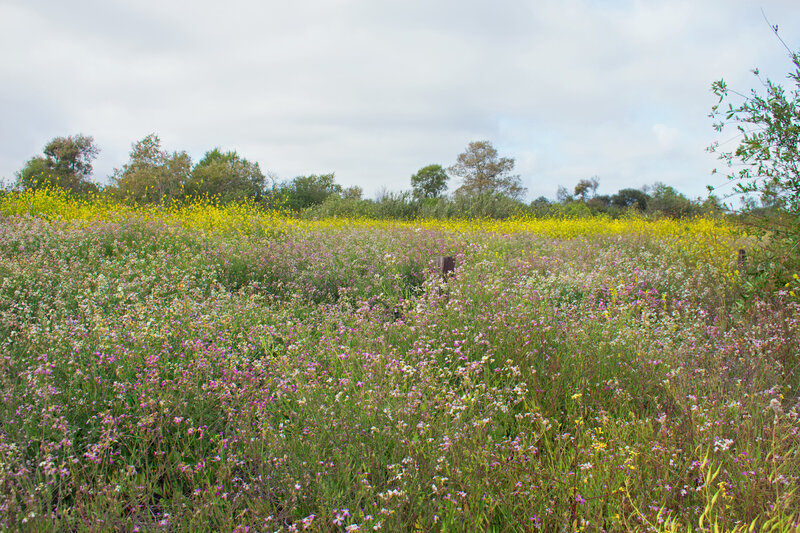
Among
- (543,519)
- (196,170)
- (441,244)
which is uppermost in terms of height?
(196,170)

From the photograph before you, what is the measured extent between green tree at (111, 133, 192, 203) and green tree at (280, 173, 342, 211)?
21.0 ft

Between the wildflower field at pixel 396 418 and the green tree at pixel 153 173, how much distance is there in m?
19.4

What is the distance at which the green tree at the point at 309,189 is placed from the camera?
30.8 m

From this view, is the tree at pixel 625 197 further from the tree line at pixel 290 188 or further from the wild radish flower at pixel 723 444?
the wild radish flower at pixel 723 444

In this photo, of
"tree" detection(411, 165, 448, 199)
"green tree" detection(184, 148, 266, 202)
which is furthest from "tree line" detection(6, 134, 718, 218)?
"tree" detection(411, 165, 448, 199)

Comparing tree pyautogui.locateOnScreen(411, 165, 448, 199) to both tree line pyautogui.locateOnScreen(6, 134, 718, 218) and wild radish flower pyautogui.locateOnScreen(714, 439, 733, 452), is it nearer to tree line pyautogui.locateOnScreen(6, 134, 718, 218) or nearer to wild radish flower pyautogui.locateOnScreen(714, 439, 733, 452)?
tree line pyautogui.locateOnScreen(6, 134, 718, 218)

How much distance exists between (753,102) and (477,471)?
18.1 feet

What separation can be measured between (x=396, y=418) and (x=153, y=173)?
25100 mm

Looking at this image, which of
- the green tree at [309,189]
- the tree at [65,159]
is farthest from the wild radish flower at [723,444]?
the tree at [65,159]

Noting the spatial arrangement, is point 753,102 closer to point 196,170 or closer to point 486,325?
point 486,325

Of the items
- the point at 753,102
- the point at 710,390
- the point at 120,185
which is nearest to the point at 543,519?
the point at 710,390

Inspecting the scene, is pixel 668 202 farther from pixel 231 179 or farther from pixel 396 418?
pixel 396 418

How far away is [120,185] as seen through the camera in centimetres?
2425

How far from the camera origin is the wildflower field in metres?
2.05
